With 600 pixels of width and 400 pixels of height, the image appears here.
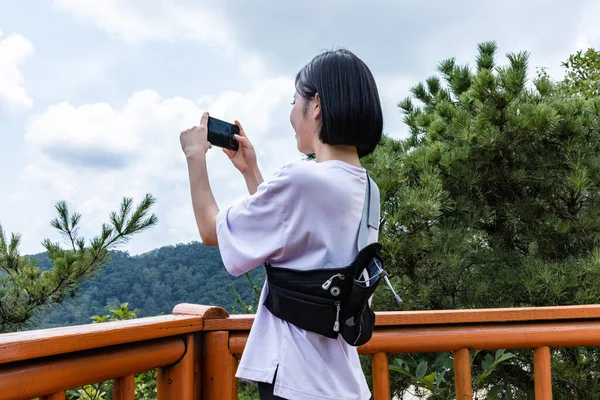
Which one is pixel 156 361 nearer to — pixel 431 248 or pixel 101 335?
pixel 101 335

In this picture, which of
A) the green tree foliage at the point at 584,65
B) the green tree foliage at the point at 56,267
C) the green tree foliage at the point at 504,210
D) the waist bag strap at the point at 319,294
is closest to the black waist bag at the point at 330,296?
the waist bag strap at the point at 319,294

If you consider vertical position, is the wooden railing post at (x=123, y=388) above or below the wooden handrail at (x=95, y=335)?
below

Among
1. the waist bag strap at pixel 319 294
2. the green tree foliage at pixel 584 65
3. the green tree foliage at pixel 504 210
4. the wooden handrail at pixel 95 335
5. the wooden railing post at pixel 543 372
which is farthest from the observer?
the green tree foliage at pixel 584 65

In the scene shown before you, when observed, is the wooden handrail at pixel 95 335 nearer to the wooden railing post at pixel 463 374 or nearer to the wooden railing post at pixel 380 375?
the wooden railing post at pixel 380 375

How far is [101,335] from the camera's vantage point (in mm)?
932

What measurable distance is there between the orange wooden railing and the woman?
220mm

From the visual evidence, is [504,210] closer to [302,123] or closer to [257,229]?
[302,123]

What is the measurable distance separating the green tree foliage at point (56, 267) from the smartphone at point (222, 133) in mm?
1990

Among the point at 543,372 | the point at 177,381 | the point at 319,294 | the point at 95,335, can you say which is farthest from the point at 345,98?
the point at 543,372

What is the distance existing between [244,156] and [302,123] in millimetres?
227

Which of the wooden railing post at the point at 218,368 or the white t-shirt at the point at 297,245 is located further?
the wooden railing post at the point at 218,368

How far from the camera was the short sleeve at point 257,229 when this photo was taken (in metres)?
0.90

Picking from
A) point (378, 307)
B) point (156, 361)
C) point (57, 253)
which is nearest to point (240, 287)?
point (57, 253)

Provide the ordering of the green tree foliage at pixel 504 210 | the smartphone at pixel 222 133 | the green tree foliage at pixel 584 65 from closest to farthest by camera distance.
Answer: the smartphone at pixel 222 133, the green tree foliage at pixel 504 210, the green tree foliage at pixel 584 65
